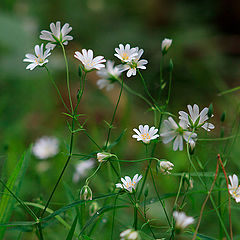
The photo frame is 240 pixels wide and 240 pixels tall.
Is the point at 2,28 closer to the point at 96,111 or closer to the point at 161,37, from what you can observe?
the point at 96,111

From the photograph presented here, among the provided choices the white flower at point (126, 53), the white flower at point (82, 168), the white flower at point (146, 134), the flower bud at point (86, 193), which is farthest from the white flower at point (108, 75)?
the white flower at point (82, 168)

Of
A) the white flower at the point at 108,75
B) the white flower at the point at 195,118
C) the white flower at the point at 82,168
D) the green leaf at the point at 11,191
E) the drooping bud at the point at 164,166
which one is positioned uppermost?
the white flower at the point at 108,75

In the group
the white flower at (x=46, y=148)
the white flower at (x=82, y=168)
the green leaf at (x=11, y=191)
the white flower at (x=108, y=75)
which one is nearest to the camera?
the green leaf at (x=11, y=191)

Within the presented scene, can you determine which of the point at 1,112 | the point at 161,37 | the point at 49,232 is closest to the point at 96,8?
the point at 161,37

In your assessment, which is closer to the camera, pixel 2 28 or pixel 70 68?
pixel 2 28

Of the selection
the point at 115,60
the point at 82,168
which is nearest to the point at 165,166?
the point at 82,168

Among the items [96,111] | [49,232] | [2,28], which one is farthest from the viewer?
[96,111]

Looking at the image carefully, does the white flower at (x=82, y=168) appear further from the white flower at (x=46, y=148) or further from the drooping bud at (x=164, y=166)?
the drooping bud at (x=164, y=166)

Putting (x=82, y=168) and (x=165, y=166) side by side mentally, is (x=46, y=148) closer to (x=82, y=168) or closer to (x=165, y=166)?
(x=82, y=168)
